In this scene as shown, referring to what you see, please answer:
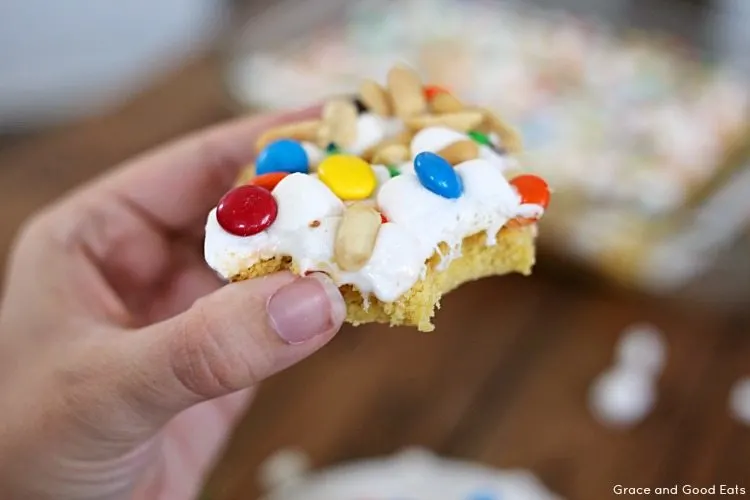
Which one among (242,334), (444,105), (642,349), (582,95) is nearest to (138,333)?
(242,334)

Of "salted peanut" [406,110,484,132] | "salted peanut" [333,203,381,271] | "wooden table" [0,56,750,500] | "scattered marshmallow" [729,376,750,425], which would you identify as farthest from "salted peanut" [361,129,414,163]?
"scattered marshmallow" [729,376,750,425]

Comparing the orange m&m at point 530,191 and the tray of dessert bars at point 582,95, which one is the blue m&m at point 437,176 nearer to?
the orange m&m at point 530,191

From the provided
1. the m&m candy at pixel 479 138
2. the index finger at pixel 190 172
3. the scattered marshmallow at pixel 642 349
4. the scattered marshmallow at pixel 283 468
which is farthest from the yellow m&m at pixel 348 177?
the scattered marshmallow at pixel 642 349

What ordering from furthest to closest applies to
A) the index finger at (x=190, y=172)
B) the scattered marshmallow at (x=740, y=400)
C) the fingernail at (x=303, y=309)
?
the scattered marshmallow at (x=740, y=400), the index finger at (x=190, y=172), the fingernail at (x=303, y=309)

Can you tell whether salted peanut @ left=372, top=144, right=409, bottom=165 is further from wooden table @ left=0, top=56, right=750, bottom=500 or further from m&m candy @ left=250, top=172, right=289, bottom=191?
wooden table @ left=0, top=56, right=750, bottom=500

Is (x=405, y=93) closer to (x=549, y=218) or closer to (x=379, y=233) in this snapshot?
(x=379, y=233)
